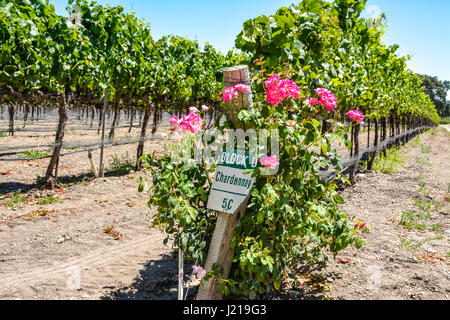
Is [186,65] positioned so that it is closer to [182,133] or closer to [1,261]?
[1,261]

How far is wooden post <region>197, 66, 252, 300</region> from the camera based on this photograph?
2.47 m

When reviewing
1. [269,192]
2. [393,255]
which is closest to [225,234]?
[269,192]

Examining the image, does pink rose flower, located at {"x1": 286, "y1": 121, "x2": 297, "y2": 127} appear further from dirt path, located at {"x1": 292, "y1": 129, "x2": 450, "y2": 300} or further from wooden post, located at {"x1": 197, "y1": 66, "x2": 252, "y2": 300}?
dirt path, located at {"x1": 292, "y1": 129, "x2": 450, "y2": 300}

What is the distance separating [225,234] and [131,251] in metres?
2.29

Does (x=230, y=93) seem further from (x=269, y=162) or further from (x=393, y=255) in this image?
(x=393, y=255)

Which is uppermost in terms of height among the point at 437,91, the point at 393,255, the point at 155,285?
the point at 437,91

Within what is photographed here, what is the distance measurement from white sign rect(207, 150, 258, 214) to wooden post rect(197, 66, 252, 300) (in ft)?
0.34

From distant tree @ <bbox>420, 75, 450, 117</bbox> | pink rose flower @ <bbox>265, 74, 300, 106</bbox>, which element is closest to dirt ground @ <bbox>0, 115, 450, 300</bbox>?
pink rose flower @ <bbox>265, 74, 300, 106</bbox>

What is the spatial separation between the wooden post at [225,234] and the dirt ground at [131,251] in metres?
0.91

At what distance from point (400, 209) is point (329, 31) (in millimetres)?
4369

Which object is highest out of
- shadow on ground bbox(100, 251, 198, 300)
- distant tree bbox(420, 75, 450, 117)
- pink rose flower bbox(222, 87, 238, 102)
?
distant tree bbox(420, 75, 450, 117)

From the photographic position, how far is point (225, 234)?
249 centimetres

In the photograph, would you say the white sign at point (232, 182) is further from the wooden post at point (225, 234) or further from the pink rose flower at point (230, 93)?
the pink rose flower at point (230, 93)
